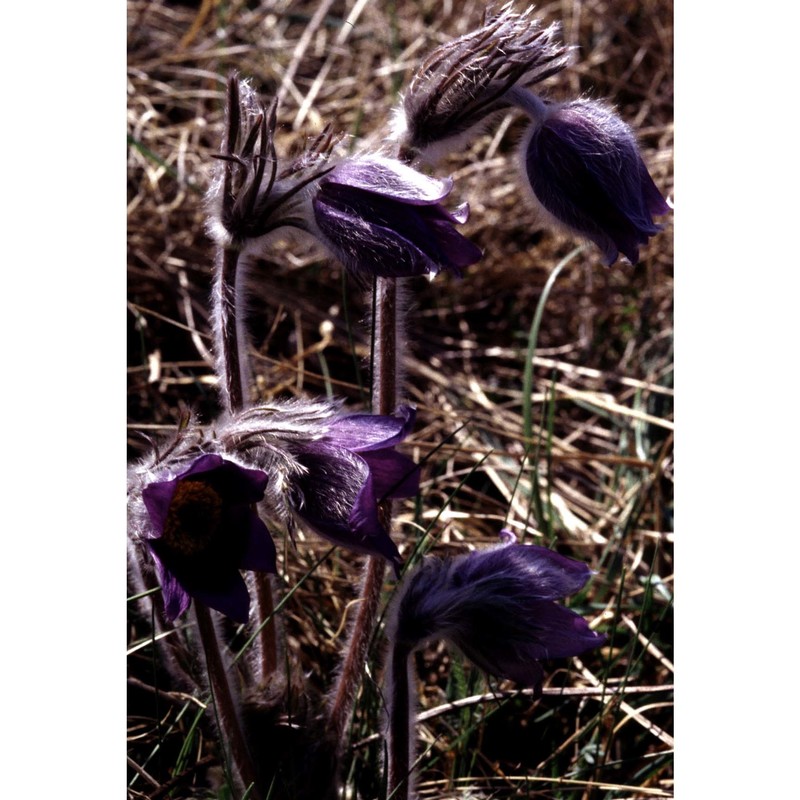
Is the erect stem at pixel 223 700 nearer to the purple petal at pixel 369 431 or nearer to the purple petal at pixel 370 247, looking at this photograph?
the purple petal at pixel 369 431

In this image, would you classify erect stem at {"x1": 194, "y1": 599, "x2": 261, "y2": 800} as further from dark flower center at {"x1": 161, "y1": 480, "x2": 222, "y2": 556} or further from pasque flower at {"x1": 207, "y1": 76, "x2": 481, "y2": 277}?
pasque flower at {"x1": 207, "y1": 76, "x2": 481, "y2": 277}

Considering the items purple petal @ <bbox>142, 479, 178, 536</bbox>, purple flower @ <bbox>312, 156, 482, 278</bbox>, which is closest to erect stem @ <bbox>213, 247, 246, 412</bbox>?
purple flower @ <bbox>312, 156, 482, 278</bbox>

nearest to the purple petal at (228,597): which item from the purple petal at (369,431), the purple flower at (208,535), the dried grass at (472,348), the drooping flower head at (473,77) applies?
the purple flower at (208,535)

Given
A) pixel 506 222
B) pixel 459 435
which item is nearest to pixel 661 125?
pixel 506 222

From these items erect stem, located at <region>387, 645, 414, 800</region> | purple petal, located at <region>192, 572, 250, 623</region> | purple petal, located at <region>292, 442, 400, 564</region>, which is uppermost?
purple petal, located at <region>292, 442, 400, 564</region>

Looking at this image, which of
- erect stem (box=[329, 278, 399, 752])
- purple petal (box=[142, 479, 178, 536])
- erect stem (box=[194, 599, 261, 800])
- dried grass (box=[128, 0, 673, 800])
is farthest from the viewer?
dried grass (box=[128, 0, 673, 800])
